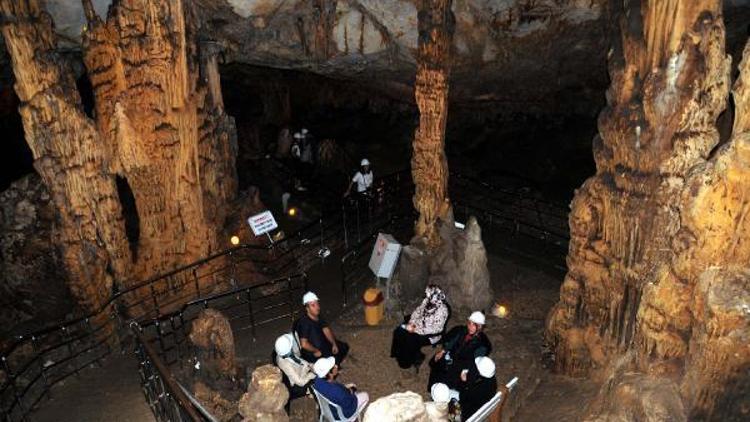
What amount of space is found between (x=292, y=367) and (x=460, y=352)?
188 centimetres

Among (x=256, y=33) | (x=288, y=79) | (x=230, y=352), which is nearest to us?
(x=230, y=352)

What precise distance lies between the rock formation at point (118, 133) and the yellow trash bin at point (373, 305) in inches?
135

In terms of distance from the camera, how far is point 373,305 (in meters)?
8.27

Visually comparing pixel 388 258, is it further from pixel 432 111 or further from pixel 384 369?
pixel 432 111

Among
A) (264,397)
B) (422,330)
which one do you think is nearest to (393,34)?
(422,330)

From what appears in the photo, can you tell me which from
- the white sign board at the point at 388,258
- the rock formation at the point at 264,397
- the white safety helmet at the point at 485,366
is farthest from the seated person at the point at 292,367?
the white sign board at the point at 388,258

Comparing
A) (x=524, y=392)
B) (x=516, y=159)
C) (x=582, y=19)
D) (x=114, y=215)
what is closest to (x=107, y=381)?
(x=114, y=215)

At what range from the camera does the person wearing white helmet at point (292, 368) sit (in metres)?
6.05

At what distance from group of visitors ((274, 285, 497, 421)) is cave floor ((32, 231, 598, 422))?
1.27 ft

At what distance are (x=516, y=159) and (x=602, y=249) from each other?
11.7m

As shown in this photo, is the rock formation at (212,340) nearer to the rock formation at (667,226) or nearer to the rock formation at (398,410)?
the rock formation at (398,410)

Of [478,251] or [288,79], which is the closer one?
[478,251]

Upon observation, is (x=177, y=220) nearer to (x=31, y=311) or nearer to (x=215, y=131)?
(x=215, y=131)

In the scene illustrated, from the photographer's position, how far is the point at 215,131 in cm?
1065
